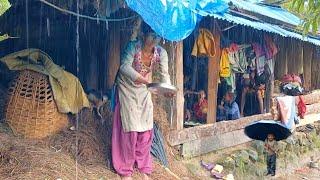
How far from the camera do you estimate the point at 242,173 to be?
28.7ft

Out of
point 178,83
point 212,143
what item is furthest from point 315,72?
point 178,83

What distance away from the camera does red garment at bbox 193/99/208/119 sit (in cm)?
970

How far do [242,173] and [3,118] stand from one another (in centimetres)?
453

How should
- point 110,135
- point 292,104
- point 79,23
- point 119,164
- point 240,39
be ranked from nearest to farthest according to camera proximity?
point 119,164 < point 110,135 < point 79,23 < point 292,104 < point 240,39

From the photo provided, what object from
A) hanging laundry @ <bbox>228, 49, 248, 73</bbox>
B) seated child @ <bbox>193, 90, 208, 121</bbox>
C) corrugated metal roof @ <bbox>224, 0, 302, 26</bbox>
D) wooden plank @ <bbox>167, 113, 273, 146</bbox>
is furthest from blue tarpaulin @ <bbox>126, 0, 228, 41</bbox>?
seated child @ <bbox>193, 90, 208, 121</bbox>

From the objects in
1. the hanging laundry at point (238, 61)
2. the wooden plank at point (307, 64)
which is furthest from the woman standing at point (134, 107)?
the wooden plank at point (307, 64)

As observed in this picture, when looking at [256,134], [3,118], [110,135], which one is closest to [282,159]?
[256,134]

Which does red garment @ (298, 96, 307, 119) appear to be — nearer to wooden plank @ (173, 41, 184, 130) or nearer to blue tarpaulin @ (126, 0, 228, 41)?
wooden plank @ (173, 41, 184, 130)

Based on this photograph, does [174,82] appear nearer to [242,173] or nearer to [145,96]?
[145,96]

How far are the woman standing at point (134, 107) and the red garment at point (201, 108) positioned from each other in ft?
11.1

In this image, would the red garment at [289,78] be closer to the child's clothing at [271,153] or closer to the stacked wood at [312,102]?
the stacked wood at [312,102]

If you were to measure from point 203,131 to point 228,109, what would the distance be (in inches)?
73.1

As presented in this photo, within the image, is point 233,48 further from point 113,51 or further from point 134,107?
point 134,107

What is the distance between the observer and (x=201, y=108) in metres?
9.72
